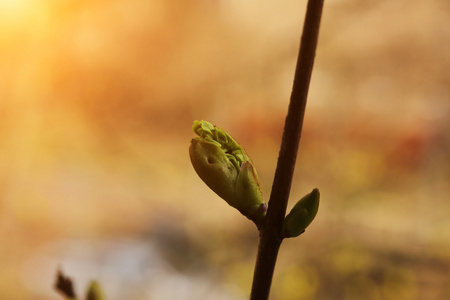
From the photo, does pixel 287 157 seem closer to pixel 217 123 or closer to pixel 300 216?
pixel 300 216

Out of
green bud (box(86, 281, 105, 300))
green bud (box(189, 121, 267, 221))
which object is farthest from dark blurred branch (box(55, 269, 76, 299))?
green bud (box(189, 121, 267, 221))

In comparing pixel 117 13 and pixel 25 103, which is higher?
pixel 117 13

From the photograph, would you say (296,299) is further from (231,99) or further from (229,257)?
(231,99)

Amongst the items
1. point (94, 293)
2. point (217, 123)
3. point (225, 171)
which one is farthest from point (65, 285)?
point (217, 123)

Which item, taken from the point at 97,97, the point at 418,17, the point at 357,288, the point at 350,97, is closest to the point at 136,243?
the point at 97,97

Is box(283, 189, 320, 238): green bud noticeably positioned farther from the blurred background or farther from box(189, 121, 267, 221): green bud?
the blurred background
